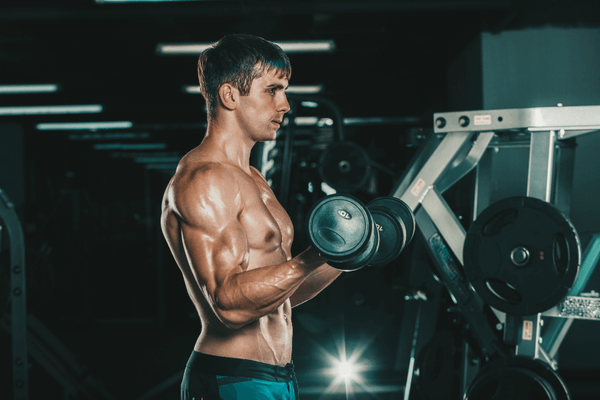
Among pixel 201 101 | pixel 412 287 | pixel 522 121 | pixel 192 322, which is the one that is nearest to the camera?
pixel 522 121

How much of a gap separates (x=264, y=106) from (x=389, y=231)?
1.13 feet

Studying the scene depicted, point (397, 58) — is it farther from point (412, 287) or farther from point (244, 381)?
point (244, 381)

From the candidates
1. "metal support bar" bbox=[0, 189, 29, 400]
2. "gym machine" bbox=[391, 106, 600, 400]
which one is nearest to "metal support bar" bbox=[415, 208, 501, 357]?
"gym machine" bbox=[391, 106, 600, 400]

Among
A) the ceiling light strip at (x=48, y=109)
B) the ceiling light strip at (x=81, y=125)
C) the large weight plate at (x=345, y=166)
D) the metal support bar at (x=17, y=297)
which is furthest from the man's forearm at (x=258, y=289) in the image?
the ceiling light strip at (x=81, y=125)

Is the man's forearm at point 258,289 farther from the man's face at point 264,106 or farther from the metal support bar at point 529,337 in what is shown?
the metal support bar at point 529,337

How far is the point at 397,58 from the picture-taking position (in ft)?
16.4

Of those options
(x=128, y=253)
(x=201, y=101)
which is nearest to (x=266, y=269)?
(x=201, y=101)

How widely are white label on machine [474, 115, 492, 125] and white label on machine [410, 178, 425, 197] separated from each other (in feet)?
1.18

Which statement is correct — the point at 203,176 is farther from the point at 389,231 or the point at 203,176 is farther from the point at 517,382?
the point at 517,382

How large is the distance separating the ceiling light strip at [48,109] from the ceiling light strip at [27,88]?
507mm

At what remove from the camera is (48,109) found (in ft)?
19.8

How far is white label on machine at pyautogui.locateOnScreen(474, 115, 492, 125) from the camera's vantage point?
2.06m

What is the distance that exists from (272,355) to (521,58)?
297 cm

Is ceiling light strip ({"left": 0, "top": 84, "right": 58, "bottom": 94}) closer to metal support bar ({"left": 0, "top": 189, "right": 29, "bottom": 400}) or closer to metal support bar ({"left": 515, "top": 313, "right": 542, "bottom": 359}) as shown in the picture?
metal support bar ({"left": 0, "top": 189, "right": 29, "bottom": 400})
